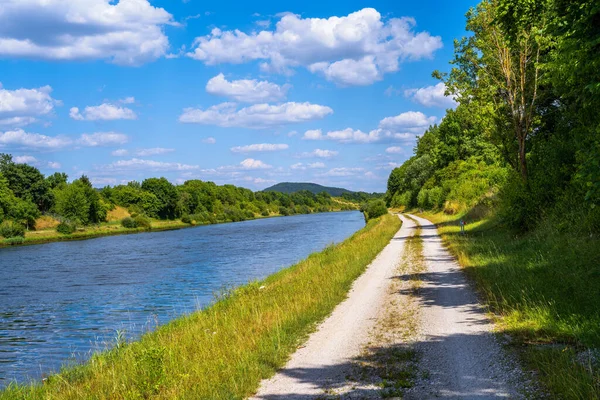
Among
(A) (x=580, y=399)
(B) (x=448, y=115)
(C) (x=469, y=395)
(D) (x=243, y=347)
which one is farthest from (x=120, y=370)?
(B) (x=448, y=115)

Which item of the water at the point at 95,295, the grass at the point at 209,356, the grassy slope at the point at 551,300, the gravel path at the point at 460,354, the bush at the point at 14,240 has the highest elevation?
the grassy slope at the point at 551,300

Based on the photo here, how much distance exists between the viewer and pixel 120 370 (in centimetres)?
930

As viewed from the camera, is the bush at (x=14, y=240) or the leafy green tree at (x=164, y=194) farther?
the leafy green tree at (x=164, y=194)

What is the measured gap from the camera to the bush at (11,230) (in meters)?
75.7

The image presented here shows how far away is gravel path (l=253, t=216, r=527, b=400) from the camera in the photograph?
21.9ft

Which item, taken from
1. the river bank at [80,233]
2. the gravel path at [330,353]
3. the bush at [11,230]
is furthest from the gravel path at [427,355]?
the bush at [11,230]

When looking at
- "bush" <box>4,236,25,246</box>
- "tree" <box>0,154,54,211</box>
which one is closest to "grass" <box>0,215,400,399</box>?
"bush" <box>4,236,25,246</box>

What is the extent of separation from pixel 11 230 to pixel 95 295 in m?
61.4

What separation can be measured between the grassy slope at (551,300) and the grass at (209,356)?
4.19 meters

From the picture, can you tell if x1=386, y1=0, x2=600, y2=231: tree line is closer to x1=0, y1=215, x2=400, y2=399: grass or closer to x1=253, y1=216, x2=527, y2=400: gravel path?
x1=253, y1=216, x2=527, y2=400: gravel path

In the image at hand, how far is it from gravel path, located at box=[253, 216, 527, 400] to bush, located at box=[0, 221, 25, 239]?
258 ft

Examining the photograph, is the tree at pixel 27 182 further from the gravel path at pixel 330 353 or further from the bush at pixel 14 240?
the gravel path at pixel 330 353

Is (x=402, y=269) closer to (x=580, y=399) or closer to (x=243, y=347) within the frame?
(x=243, y=347)

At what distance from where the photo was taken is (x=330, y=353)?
866cm
